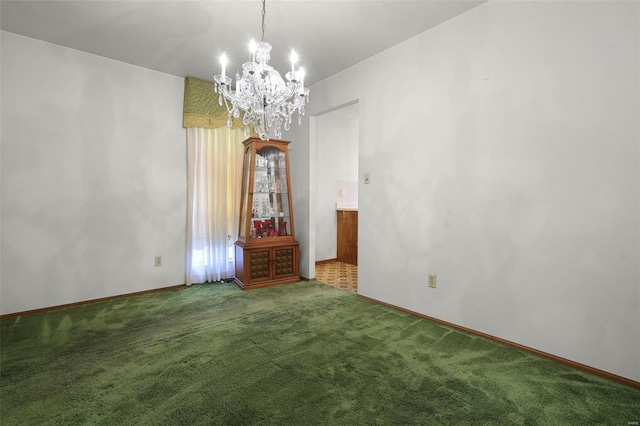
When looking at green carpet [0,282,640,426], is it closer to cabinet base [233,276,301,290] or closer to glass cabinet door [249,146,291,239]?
cabinet base [233,276,301,290]

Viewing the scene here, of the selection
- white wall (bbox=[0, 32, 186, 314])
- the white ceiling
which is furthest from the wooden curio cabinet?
the white ceiling

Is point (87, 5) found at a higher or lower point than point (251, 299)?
higher

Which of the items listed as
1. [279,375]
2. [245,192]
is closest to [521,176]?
[279,375]

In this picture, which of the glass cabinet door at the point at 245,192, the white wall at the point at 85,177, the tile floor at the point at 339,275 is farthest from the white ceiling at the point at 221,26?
the tile floor at the point at 339,275

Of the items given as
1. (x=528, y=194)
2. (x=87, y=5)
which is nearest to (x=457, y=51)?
(x=528, y=194)

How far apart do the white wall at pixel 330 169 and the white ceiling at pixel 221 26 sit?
1.93 meters

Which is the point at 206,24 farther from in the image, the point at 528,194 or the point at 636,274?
the point at 636,274

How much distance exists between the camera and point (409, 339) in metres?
2.39

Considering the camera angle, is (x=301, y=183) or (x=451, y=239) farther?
(x=301, y=183)

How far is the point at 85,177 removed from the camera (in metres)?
3.24

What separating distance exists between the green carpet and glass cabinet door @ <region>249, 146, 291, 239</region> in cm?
145

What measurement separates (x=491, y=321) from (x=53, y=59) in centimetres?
477

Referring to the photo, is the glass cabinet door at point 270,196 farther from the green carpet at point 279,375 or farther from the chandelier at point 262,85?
the chandelier at point 262,85

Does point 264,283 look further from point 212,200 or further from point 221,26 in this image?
point 221,26
